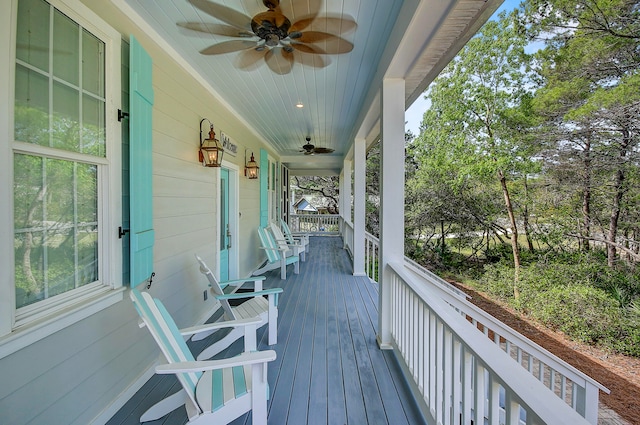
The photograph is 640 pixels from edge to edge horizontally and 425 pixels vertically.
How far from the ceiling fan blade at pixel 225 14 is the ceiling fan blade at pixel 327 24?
38 centimetres

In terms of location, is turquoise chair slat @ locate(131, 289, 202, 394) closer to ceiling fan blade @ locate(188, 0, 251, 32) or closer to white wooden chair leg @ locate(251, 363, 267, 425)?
white wooden chair leg @ locate(251, 363, 267, 425)

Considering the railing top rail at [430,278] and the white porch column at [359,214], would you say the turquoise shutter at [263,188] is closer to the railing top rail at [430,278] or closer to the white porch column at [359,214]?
the white porch column at [359,214]

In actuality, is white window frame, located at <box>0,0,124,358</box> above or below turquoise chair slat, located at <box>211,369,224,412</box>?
above

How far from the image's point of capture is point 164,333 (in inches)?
62.0

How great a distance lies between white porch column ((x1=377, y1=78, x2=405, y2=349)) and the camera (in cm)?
256

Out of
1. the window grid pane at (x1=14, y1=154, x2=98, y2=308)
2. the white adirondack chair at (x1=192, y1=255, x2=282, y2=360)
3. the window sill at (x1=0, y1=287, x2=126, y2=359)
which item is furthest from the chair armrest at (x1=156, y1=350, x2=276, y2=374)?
the white adirondack chair at (x1=192, y1=255, x2=282, y2=360)

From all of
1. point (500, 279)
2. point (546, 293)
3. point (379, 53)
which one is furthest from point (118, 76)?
point (500, 279)

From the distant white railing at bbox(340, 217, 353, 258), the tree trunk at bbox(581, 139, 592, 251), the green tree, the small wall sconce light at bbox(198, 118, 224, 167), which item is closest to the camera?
the small wall sconce light at bbox(198, 118, 224, 167)

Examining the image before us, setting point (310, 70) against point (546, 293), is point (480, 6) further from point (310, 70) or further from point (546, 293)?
point (546, 293)

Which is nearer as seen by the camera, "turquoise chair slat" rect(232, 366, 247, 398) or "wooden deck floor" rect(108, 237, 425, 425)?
"turquoise chair slat" rect(232, 366, 247, 398)

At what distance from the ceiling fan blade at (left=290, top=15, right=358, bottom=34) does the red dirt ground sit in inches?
231

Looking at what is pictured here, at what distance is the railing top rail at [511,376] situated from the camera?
0.71 metres

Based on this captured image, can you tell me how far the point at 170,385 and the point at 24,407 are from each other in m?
0.97

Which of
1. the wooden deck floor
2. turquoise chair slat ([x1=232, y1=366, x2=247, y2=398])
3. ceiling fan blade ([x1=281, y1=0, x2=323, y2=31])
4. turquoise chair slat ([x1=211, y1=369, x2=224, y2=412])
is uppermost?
ceiling fan blade ([x1=281, y1=0, x2=323, y2=31])
